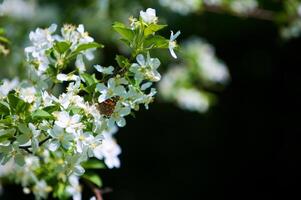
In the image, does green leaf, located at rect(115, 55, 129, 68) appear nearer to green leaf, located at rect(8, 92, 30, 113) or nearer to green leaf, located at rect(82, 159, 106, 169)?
green leaf, located at rect(8, 92, 30, 113)

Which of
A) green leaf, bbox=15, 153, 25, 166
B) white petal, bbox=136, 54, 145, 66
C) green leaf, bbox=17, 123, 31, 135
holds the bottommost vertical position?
green leaf, bbox=15, 153, 25, 166

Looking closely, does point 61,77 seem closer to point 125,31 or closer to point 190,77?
point 125,31

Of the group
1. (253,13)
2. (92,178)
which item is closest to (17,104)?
(92,178)

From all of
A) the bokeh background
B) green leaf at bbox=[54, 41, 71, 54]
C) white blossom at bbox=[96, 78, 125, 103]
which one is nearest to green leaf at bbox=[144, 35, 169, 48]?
white blossom at bbox=[96, 78, 125, 103]

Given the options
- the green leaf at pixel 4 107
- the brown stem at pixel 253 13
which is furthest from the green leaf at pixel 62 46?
the brown stem at pixel 253 13

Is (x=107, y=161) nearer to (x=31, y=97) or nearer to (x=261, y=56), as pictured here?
(x=31, y=97)
